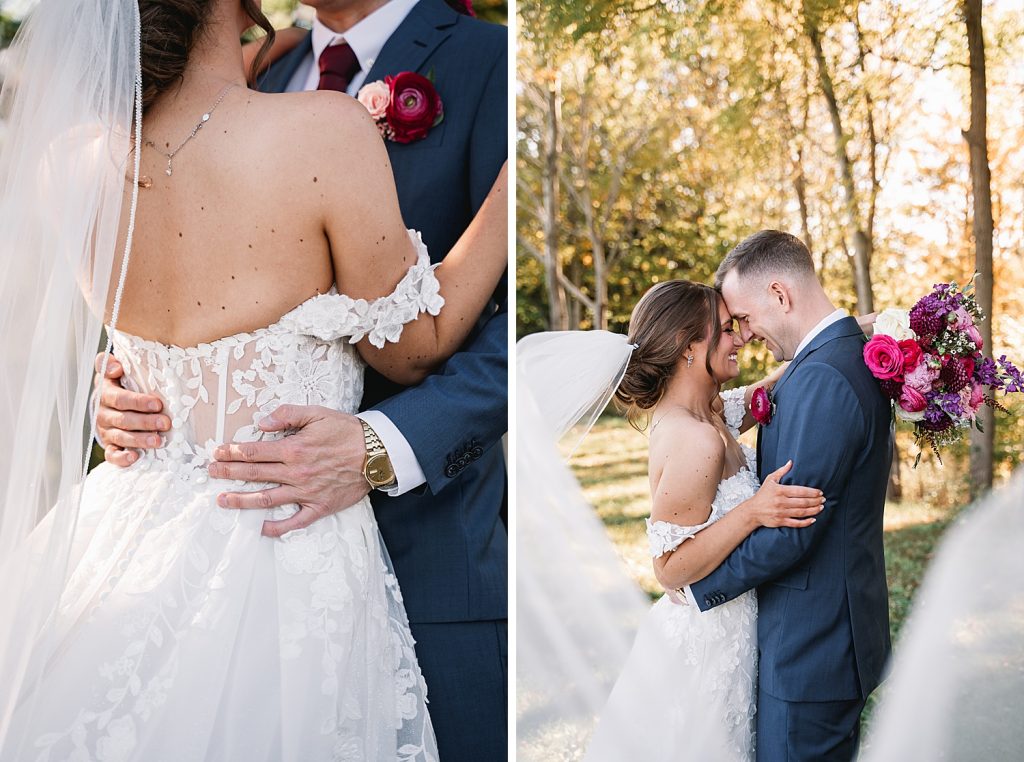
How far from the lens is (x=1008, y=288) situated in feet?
11.4

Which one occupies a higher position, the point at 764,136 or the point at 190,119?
the point at 764,136

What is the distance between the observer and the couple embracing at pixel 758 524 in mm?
2430

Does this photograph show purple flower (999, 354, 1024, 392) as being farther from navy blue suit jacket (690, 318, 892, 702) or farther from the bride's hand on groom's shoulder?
the bride's hand on groom's shoulder

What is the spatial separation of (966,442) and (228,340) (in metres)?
3.17

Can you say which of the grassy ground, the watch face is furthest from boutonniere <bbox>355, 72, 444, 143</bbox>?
the grassy ground

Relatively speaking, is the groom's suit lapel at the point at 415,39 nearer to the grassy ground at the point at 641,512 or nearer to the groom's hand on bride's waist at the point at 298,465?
the groom's hand on bride's waist at the point at 298,465

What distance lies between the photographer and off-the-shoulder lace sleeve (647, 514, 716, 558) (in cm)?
260

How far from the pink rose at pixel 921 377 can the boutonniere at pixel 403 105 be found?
140 centimetres

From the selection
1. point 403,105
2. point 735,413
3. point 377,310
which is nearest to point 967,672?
point 735,413

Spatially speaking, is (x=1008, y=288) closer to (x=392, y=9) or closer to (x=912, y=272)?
(x=912, y=272)

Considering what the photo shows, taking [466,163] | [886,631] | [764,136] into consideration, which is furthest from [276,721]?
[764,136]

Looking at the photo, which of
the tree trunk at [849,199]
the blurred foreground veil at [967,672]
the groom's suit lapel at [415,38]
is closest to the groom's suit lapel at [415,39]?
the groom's suit lapel at [415,38]

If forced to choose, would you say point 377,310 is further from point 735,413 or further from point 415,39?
point 735,413

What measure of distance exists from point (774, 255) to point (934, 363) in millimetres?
538
